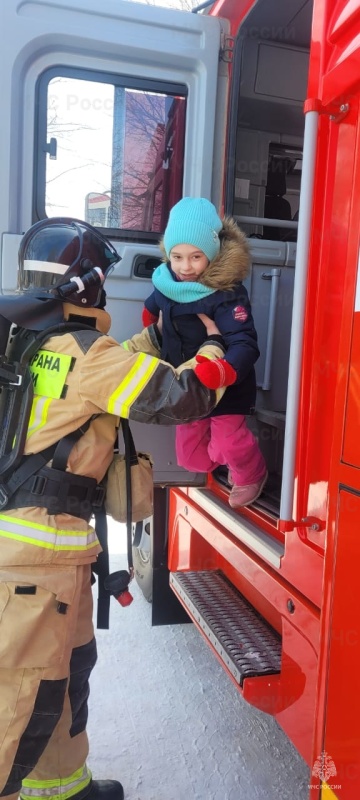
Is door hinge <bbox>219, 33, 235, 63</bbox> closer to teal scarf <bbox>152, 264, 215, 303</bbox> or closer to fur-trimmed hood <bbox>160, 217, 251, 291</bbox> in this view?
fur-trimmed hood <bbox>160, 217, 251, 291</bbox>

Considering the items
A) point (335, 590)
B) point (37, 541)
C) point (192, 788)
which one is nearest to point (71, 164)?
point (37, 541)

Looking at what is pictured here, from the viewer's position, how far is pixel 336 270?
151 centimetres

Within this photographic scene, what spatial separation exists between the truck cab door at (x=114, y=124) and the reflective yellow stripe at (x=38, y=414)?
0.84 meters

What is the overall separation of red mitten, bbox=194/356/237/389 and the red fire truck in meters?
0.19

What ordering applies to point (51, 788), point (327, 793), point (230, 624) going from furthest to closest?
1. point (230, 624)
2. point (51, 788)
3. point (327, 793)

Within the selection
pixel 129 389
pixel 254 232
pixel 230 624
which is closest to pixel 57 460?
pixel 129 389

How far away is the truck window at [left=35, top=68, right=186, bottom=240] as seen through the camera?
8.29 ft

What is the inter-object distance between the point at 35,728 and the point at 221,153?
2243 millimetres

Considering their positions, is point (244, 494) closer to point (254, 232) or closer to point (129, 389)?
point (129, 389)

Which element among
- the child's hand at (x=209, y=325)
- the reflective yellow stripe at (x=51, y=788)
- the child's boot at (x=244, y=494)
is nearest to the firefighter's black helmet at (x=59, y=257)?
the child's hand at (x=209, y=325)

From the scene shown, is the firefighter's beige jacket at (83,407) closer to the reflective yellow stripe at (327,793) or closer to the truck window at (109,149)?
the reflective yellow stripe at (327,793)

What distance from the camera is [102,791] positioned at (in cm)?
207

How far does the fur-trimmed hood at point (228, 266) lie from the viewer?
2264 millimetres

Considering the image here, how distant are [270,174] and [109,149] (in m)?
1.45
